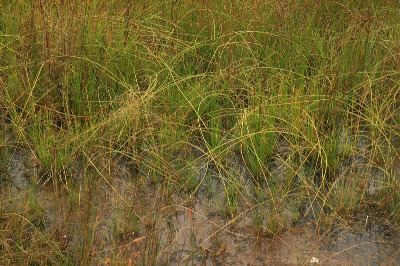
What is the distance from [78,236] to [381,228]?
1.29 m

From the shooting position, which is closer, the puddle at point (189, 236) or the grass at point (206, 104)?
the puddle at point (189, 236)

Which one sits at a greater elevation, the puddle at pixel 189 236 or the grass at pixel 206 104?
the grass at pixel 206 104

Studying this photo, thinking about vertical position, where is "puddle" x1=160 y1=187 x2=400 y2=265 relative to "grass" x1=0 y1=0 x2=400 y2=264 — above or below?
below

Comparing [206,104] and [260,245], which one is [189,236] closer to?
[260,245]

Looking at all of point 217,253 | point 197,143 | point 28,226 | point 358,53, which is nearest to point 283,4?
point 358,53

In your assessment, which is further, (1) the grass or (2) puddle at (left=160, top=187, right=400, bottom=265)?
(1) the grass

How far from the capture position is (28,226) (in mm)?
2770

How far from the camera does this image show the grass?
2.99m

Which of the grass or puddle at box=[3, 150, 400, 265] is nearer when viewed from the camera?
puddle at box=[3, 150, 400, 265]

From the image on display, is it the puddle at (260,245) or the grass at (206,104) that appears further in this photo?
the grass at (206,104)

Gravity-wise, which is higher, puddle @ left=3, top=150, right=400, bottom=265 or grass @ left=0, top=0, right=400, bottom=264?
grass @ left=0, top=0, right=400, bottom=264

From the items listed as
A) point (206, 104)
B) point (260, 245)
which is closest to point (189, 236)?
point (260, 245)

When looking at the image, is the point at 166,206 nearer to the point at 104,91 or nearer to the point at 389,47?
the point at 104,91

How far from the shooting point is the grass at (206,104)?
9.81 ft
